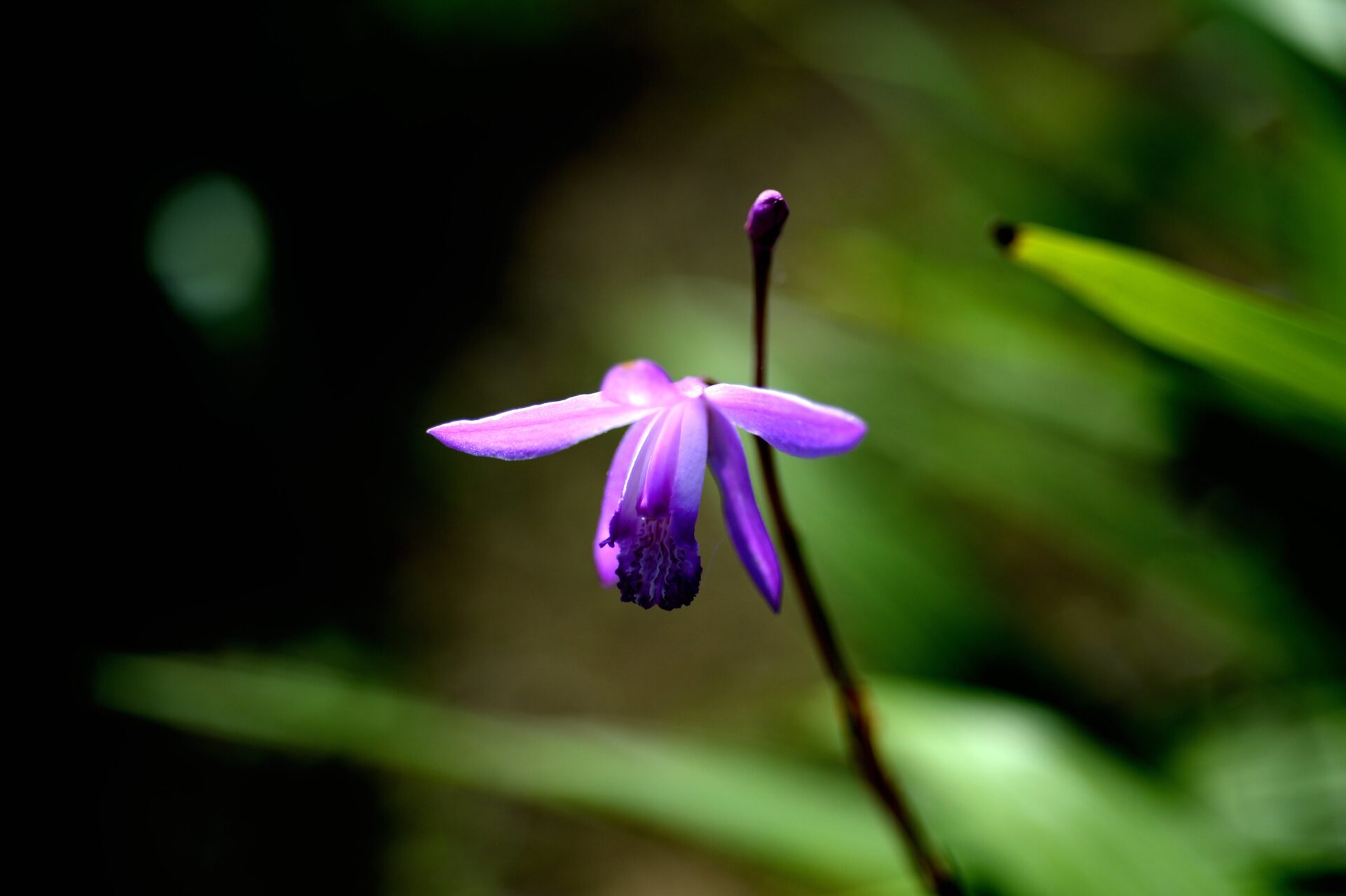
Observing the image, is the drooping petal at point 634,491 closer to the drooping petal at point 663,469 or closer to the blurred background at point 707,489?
the drooping petal at point 663,469

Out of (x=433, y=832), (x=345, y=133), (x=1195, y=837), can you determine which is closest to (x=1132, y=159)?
(x=1195, y=837)

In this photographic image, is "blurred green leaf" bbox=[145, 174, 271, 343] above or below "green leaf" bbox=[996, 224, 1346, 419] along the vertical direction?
above

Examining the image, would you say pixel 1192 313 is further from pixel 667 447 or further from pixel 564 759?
pixel 564 759

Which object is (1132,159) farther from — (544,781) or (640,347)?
(544,781)

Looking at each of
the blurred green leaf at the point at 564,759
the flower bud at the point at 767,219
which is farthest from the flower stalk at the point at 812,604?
the blurred green leaf at the point at 564,759

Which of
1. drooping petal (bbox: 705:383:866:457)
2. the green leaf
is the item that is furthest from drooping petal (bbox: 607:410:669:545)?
the green leaf

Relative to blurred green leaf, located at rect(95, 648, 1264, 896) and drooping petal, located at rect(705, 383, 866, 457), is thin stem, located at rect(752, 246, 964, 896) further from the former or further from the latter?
blurred green leaf, located at rect(95, 648, 1264, 896)

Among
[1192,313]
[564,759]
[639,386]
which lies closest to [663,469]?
[639,386]
